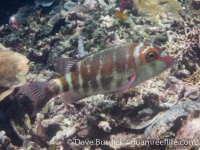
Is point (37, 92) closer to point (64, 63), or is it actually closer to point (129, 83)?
point (64, 63)

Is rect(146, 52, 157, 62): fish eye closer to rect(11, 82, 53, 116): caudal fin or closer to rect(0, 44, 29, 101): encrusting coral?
rect(11, 82, 53, 116): caudal fin

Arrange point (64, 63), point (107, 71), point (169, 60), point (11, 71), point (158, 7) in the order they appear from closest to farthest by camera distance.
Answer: point (169, 60) → point (107, 71) → point (64, 63) → point (11, 71) → point (158, 7)

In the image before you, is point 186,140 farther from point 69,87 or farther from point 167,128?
point 69,87

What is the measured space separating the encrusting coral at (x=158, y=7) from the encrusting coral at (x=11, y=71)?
430cm

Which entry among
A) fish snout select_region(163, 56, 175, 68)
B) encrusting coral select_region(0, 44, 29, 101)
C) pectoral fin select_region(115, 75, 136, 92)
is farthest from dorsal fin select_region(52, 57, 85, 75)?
encrusting coral select_region(0, 44, 29, 101)

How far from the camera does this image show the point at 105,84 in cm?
267

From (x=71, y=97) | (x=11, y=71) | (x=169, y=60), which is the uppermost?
(x=169, y=60)

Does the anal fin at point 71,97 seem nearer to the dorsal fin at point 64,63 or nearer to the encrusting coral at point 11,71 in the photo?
the dorsal fin at point 64,63

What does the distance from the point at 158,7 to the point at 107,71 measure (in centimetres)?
576

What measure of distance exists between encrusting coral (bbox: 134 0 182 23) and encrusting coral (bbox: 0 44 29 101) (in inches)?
169

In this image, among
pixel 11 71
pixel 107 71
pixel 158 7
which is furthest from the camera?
pixel 158 7

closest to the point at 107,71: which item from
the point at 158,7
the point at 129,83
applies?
the point at 129,83

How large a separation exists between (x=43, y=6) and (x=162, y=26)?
14.6 feet

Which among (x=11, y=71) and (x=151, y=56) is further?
(x=11, y=71)
